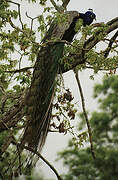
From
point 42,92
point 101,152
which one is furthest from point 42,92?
point 101,152

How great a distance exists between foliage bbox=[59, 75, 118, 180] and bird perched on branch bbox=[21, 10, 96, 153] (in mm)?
9251

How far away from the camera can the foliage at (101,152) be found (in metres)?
13.1

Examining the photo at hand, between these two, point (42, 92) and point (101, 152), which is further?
point (101, 152)

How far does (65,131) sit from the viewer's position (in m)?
3.56

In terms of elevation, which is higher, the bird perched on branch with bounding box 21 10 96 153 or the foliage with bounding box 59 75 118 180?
the foliage with bounding box 59 75 118 180

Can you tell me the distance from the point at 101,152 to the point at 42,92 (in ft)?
32.7

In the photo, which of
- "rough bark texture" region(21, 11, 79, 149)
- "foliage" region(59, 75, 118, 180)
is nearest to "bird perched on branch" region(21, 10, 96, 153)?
"rough bark texture" region(21, 11, 79, 149)

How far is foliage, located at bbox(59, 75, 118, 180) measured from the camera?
42.9 ft

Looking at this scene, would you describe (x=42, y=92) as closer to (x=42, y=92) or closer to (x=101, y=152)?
(x=42, y=92)

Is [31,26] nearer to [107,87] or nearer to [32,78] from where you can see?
[32,78]

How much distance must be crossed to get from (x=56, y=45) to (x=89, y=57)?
53 cm

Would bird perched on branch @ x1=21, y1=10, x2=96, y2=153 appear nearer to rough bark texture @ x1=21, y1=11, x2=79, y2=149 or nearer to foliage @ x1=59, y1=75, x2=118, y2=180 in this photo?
rough bark texture @ x1=21, y1=11, x2=79, y2=149

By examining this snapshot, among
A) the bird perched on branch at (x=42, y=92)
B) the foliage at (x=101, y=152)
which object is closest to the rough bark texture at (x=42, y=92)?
the bird perched on branch at (x=42, y=92)

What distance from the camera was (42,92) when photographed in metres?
3.70
